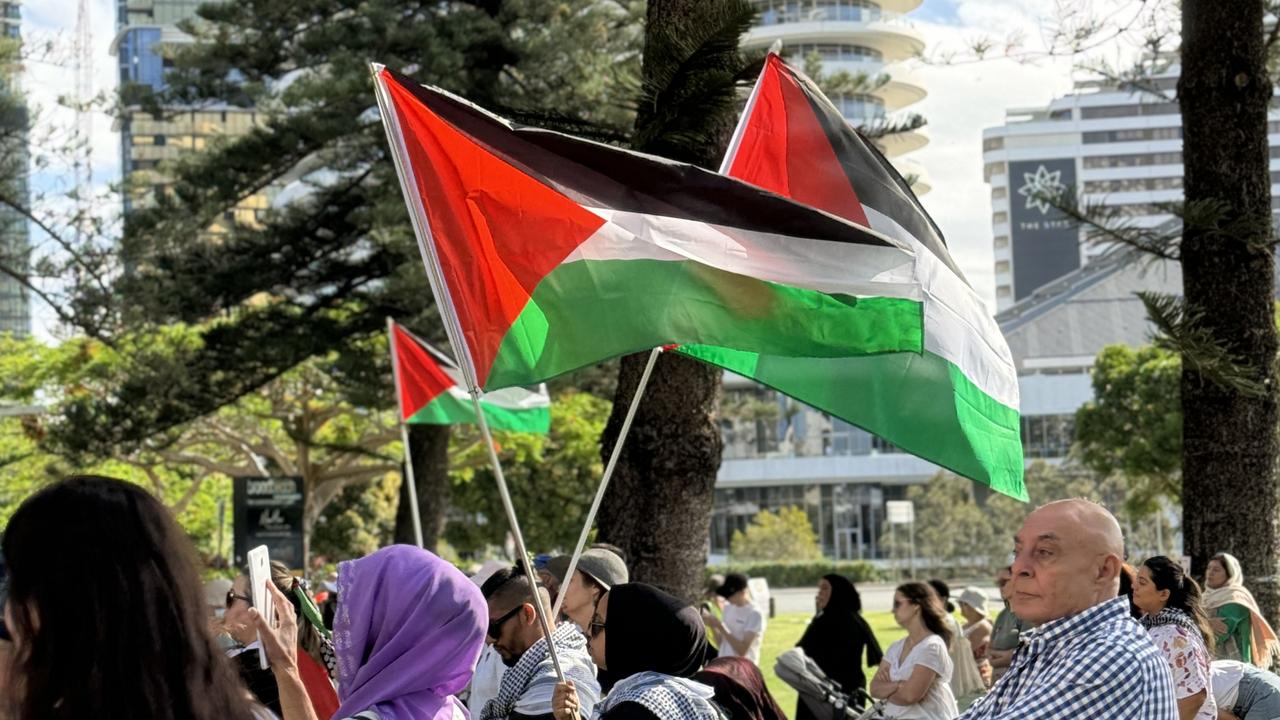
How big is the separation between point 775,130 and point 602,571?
2331 mm

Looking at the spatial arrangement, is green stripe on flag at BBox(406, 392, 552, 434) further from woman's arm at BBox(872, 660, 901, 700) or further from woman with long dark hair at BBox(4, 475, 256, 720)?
woman with long dark hair at BBox(4, 475, 256, 720)

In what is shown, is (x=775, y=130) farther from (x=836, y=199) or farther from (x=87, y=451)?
(x=87, y=451)

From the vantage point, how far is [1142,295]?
10.3 metres

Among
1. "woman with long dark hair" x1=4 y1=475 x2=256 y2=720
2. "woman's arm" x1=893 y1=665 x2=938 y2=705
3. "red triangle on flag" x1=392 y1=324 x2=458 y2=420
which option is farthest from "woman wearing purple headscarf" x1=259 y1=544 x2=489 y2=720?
"red triangle on flag" x1=392 y1=324 x2=458 y2=420

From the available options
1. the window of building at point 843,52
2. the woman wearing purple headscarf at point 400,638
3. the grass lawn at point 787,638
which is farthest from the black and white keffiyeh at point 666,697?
the window of building at point 843,52

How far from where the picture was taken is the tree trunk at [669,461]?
32.4 feet

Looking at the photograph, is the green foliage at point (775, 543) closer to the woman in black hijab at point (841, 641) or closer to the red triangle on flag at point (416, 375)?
Result: the red triangle on flag at point (416, 375)

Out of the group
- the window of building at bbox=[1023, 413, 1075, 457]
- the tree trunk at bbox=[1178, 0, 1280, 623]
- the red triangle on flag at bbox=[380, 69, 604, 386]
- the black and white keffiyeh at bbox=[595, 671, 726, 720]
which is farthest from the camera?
the window of building at bbox=[1023, 413, 1075, 457]

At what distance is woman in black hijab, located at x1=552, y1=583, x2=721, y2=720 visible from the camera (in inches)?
193

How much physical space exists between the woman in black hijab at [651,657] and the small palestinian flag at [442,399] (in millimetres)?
10844

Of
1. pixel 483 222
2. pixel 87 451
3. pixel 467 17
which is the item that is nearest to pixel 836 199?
pixel 483 222

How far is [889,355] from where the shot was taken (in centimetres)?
701

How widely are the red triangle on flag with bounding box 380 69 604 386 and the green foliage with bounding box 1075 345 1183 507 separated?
1583 inches

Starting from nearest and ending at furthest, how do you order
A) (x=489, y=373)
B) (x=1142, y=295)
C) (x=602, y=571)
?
1. (x=489, y=373)
2. (x=602, y=571)
3. (x=1142, y=295)
